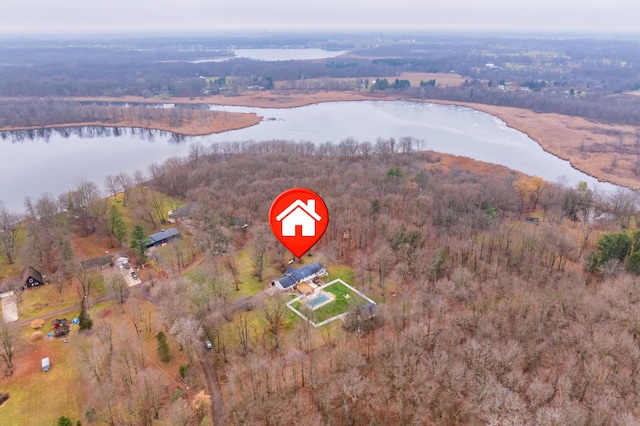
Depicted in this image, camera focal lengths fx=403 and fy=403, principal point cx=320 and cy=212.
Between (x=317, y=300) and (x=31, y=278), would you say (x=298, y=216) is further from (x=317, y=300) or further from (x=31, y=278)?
(x=31, y=278)

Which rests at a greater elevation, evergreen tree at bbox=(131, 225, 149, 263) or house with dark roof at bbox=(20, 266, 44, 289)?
evergreen tree at bbox=(131, 225, 149, 263)

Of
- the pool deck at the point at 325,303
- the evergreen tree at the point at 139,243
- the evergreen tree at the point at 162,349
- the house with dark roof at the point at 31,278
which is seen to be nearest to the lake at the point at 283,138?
the house with dark roof at the point at 31,278

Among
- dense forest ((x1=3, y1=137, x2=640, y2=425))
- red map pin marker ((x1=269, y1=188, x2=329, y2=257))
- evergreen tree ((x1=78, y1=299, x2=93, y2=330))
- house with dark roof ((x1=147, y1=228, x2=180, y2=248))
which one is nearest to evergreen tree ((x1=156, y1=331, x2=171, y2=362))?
dense forest ((x1=3, y1=137, x2=640, y2=425))

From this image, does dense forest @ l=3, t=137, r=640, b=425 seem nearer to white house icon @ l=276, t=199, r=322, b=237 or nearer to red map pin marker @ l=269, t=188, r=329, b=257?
red map pin marker @ l=269, t=188, r=329, b=257

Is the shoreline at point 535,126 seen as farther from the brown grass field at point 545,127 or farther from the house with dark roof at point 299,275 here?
the house with dark roof at point 299,275

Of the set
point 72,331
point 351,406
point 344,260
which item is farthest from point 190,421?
point 344,260
